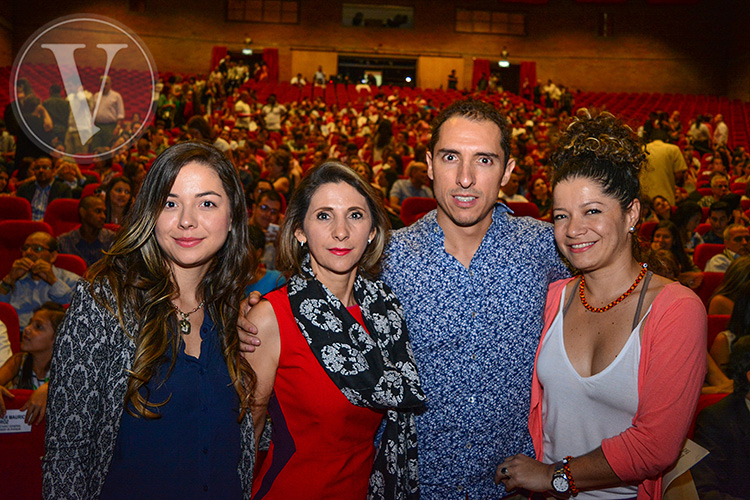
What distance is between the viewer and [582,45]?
20156mm

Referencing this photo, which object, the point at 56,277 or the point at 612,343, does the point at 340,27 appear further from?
the point at 612,343

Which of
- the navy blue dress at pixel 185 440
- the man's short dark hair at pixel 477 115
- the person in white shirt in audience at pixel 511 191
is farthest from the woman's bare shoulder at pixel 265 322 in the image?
the person in white shirt in audience at pixel 511 191

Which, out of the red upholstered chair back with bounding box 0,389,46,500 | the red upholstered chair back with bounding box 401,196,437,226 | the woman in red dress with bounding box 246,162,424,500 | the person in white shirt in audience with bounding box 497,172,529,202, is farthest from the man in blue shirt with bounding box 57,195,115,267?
the person in white shirt in audience with bounding box 497,172,529,202

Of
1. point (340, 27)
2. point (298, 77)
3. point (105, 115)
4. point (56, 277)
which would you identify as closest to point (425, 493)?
point (56, 277)

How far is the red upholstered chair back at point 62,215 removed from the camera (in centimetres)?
475

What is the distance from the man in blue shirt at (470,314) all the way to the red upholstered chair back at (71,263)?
2.75 metres

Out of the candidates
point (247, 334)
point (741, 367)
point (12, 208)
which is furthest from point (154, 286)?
point (12, 208)

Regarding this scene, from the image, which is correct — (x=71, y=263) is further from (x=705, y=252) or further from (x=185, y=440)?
(x=705, y=252)

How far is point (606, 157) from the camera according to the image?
1.43m

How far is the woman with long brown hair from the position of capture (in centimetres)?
119

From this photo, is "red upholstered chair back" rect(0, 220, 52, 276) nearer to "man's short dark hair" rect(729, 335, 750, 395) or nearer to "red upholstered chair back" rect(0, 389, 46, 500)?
"red upholstered chair back" rect(0, 389, 46, 500)

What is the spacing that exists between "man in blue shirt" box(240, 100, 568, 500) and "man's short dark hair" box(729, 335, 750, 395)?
0.79 meters

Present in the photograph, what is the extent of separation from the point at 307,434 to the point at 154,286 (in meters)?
0.50

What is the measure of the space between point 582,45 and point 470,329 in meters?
21.0
